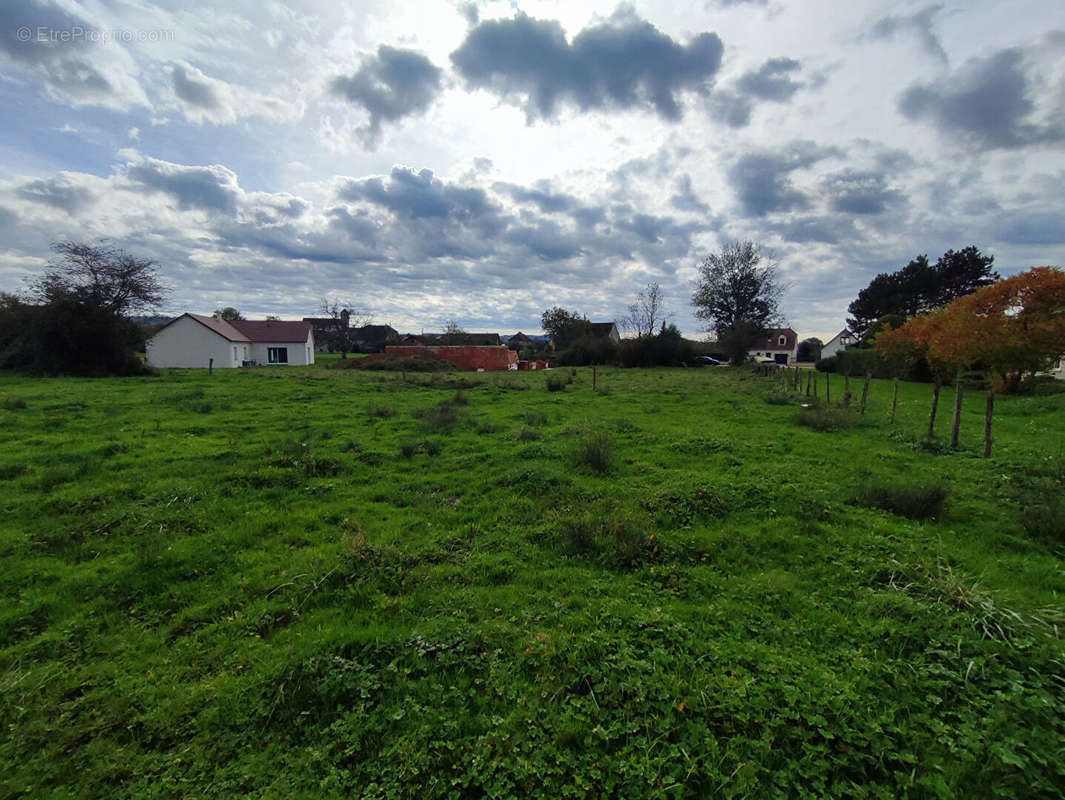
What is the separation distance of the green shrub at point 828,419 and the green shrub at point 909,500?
567cm

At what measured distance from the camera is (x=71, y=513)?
5.89 meters

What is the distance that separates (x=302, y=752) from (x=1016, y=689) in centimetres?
443

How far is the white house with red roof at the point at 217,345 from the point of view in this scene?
3672 cm

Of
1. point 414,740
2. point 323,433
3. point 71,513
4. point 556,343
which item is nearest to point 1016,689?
point 414,740

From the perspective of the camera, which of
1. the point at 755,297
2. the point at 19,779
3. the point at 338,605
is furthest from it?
the point at 755,297

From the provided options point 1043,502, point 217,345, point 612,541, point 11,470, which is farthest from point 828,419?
point 217,345

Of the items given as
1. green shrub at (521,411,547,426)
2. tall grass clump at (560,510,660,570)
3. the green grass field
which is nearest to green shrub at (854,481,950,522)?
the green grass field

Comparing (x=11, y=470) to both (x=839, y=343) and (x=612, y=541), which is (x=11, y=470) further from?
(x=839, y=343)

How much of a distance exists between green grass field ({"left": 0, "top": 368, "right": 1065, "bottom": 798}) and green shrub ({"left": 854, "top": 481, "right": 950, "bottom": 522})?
4 cm

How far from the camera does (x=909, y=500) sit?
5.99 meters

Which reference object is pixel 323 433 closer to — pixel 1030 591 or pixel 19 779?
pixel 19 779

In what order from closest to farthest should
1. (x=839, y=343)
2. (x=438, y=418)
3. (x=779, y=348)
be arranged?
(x=438, y=418) < (x=839, y=343) < (x=779, y=348)

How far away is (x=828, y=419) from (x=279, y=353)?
45276 millimetres

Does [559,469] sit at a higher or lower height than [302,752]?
higher
